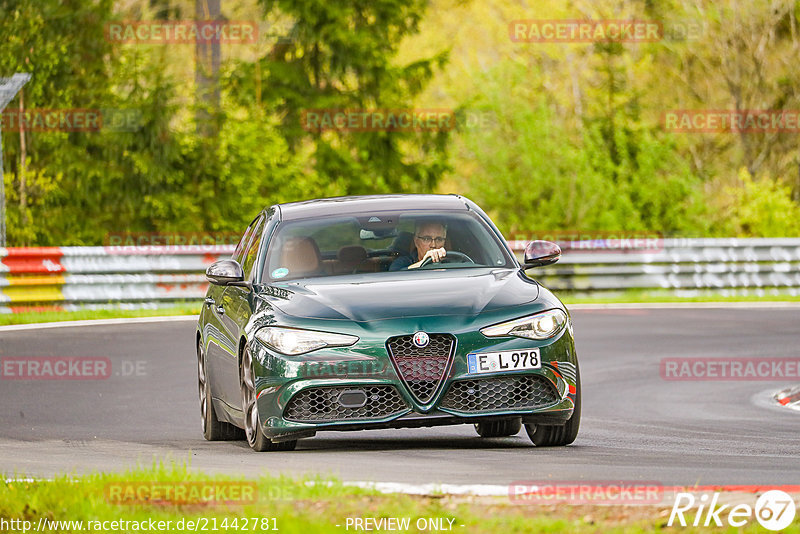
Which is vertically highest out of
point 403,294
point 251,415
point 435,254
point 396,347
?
point 435,254

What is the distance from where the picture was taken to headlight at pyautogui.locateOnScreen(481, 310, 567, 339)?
9.50m

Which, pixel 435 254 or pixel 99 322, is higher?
pixel 435 254

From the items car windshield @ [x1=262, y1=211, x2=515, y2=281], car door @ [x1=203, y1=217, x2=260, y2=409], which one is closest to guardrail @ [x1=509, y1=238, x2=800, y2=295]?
car door @ [x1=203, y1=217, x2=260, y2=409]

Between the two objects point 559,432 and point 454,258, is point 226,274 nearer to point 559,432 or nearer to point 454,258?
point 454,258

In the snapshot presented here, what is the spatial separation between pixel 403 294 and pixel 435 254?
1019 mm

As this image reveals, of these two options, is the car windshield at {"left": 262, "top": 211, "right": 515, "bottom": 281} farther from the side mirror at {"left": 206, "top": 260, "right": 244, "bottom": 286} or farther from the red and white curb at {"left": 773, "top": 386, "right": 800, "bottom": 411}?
the red and white curb at {"left": 773, "top": 386, "right": 800, "bottom": 411}

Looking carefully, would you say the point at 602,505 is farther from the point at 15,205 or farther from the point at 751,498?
the point at 15,205

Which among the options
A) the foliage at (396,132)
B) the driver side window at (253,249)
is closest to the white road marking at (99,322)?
the foliage at (396,132)

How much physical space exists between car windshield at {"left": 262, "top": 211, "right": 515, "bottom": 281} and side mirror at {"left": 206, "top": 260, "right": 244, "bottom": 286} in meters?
0.18

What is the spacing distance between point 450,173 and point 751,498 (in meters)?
36.6

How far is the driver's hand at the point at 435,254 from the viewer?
35.2ft

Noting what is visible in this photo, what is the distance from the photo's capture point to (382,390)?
946 centimetres

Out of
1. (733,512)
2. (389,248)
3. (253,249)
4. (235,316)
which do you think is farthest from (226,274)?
(733,512)

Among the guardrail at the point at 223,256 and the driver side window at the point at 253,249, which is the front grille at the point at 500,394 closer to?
the driver side window at the point at 253,249
